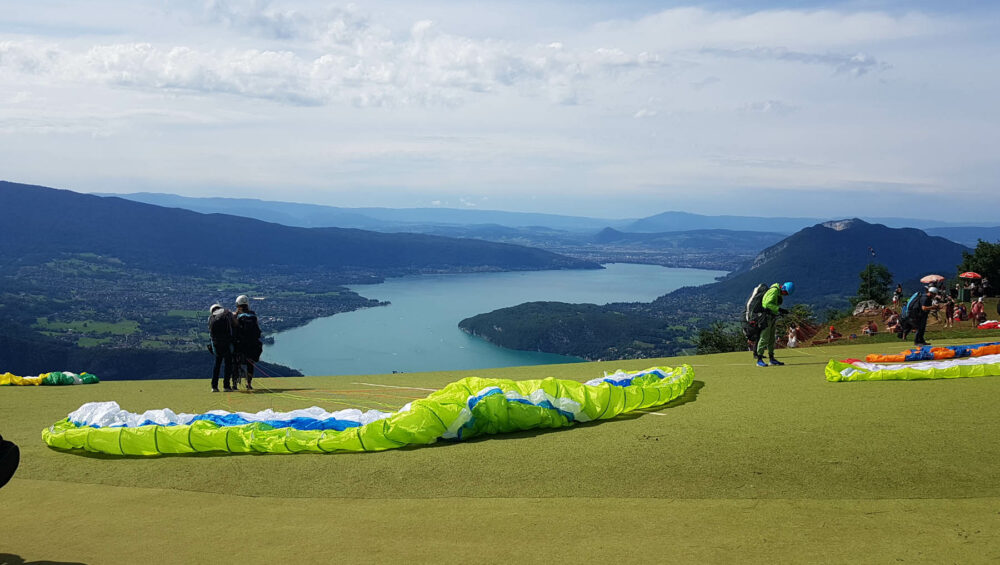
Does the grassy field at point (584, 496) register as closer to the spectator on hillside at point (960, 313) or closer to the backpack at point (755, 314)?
the backpack at point (755, 314)

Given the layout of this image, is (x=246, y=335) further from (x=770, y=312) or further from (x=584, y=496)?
(x=770, y=312)

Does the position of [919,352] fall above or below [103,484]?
above

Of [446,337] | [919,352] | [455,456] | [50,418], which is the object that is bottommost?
[446,337]

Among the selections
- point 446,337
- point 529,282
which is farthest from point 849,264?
point 446,337

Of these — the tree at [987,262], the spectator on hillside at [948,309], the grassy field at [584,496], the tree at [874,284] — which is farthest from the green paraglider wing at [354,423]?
the tree at [874,284]

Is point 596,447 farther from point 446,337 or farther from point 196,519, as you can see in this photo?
point 446,337

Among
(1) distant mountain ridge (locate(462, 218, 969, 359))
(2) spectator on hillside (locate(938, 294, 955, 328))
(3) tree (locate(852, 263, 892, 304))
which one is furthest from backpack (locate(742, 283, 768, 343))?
(3) tree (locate(852, 263, 892, 304))

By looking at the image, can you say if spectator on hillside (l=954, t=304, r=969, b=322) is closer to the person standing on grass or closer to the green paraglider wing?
the person standing on grass

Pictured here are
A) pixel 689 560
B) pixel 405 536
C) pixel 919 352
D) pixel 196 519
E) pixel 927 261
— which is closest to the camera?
pixel 689 560
